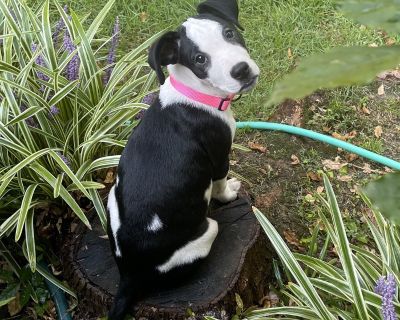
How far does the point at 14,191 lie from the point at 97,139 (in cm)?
53

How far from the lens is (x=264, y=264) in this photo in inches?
105

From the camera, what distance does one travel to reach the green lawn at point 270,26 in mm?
3947

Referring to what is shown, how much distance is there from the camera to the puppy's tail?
2.20 m

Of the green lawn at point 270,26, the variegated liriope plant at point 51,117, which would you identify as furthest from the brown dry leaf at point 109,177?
the green lawn at point 270,26

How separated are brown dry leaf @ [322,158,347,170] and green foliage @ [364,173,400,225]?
2.90 metres

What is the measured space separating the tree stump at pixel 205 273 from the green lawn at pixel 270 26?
1372 millimetres

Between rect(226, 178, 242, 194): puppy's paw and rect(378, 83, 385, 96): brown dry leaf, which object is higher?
rect(226, 178, 242, 194): puppy's paw

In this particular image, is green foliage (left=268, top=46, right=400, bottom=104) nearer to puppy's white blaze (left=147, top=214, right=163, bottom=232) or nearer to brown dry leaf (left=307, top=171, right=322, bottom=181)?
puppy's white blaze (left=147, top=214, right=163, bottom=232)

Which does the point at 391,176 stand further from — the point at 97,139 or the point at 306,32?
the point at 306,32

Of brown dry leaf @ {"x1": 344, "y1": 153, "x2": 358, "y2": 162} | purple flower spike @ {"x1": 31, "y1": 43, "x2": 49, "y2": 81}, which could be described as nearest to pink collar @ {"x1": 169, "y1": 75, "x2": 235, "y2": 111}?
purple flower spike @ {"x1": 31, "y1": 43, "x2": 49, "y2": 81}

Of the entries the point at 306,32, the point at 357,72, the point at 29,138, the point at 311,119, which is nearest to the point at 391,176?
the point at 357,72

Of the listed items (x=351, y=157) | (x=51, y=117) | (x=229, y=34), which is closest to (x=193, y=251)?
(x=229, y=34)

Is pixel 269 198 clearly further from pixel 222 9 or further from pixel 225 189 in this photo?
pixel 222 9

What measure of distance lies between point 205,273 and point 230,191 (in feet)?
1.56
